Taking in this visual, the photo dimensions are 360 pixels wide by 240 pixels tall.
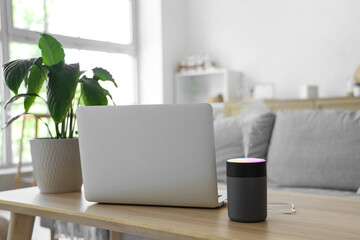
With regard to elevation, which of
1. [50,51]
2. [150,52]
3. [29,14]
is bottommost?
[50,51]

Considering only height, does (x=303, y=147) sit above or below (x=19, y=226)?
above

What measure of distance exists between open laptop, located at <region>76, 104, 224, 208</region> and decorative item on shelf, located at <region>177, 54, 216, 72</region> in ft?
13.5

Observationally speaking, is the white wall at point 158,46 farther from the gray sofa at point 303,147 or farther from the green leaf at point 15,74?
the green leaf at point 15,74

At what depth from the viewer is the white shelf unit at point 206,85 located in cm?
486

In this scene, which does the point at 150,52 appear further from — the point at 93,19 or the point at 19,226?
the point at 19,226

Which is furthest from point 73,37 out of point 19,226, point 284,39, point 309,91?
point 19,226

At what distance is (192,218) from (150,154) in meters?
0.20

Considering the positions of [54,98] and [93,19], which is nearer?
[54,98]

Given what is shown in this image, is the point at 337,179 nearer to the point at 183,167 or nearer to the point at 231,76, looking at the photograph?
the point at 183,167

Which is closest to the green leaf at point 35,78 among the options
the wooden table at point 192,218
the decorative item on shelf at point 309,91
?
the wooden table at point 192,218

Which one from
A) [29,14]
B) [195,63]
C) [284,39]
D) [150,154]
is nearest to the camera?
[150,154]

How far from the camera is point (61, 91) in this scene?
1229 millimetres

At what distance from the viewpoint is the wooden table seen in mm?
773

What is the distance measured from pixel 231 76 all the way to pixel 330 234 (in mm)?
4195
